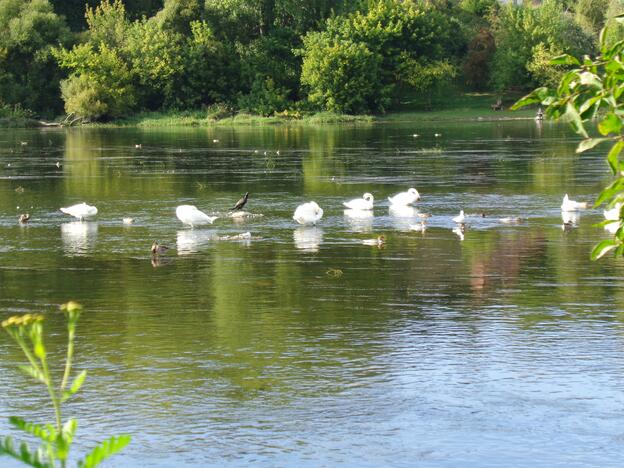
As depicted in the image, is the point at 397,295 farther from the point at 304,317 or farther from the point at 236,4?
the point at 236,4

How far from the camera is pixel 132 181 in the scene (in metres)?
35.7

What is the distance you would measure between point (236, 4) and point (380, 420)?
79.8 metres

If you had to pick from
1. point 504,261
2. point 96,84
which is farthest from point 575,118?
point 96,84

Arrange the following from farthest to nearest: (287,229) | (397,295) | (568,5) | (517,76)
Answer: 1. (568,5)
2. (517,76)
3. (287,229)
4. (397,295)

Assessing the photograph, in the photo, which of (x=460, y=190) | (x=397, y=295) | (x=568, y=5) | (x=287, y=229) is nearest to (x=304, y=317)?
(x=397, y=295)

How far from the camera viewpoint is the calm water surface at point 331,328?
410 inches

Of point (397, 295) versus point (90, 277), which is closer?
point (397, 295)

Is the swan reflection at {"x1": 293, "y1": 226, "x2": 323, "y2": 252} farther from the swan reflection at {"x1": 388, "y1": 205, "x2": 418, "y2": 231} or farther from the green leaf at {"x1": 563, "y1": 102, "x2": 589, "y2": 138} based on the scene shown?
the green leaf at {"x1": 563, "y1": 102, "x2": 589, "y2": 138}

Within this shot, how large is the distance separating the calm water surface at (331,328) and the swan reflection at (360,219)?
5.1 inches

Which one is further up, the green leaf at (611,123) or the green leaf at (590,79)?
the green leaf at (590,79)

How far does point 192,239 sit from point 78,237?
2.54 m

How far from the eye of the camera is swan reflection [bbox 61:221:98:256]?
21711mm

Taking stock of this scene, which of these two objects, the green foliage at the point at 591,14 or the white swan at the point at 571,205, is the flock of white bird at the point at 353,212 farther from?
the green foliage at the point at 591,14

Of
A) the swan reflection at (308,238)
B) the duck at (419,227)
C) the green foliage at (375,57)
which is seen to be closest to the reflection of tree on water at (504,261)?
the duck at (419,227)
